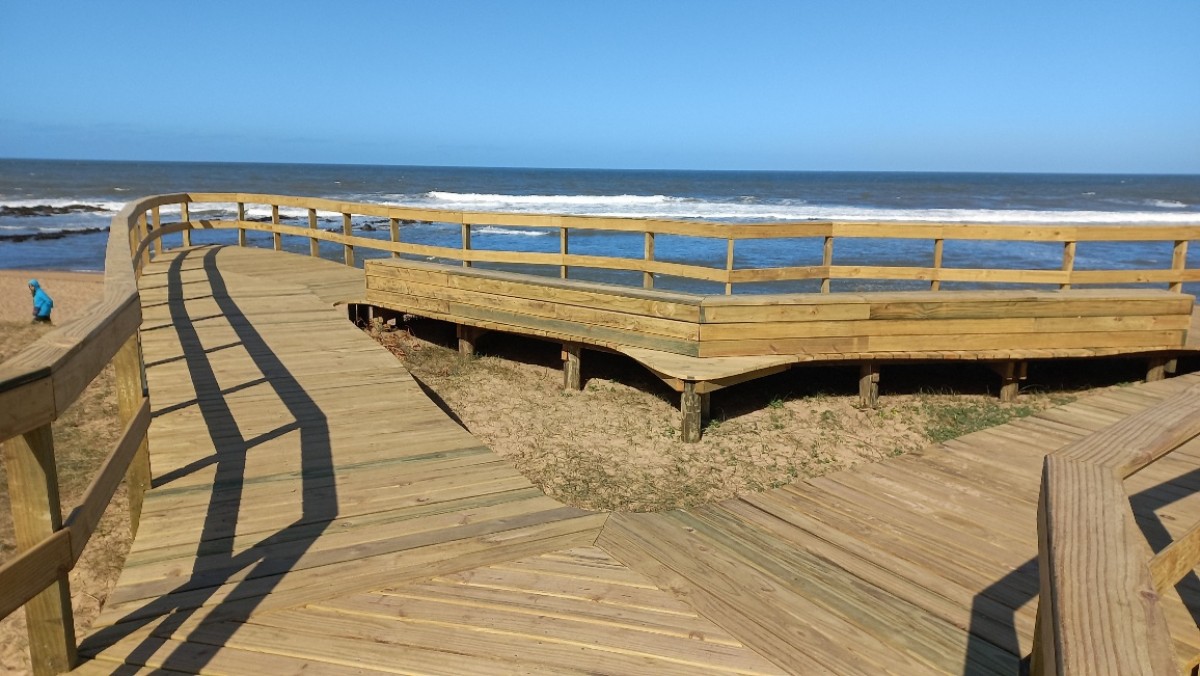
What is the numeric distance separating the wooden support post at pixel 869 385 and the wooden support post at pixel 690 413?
1.64 m

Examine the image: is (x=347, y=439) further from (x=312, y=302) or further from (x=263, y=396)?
(x=312, y=302)

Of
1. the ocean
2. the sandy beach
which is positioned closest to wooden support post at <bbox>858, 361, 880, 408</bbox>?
the sandy beach

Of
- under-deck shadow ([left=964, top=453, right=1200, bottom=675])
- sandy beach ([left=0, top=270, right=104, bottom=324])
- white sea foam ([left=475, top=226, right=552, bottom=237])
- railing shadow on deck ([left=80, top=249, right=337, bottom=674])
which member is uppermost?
railing shadow on deck ([left=80, top=249, right=337, bottom=674])

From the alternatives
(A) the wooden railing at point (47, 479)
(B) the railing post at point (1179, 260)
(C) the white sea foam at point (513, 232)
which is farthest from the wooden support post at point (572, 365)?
(C) the white sea foam at point (513, 232)

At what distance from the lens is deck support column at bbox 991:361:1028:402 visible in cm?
704

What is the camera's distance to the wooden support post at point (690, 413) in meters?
6.20

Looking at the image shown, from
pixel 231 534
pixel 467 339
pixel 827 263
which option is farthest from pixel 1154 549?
pixel 467 339

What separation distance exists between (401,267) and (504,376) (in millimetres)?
1667

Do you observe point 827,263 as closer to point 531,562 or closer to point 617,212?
point 531,562

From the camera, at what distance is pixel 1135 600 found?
51.8 inches

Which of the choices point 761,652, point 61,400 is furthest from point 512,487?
point 61,400

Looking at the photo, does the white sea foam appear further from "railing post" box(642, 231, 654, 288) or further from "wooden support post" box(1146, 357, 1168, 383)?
"wooden support post" box(1146, 357, 1168, 383)

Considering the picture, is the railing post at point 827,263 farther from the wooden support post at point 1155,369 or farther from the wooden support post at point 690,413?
the wooden support post at point 1155,369

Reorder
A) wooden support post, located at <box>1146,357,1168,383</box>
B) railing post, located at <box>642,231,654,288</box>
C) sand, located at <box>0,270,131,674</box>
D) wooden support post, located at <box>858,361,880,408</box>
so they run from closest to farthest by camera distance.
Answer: sand, located at <box>0,270,131,674</box>
wooden support post, located at <box>858,361,880,408</box>
wooden support post, located at <box>1146,357,1168,383</box>
railing post, located at <box>642,231,654,288</box>
